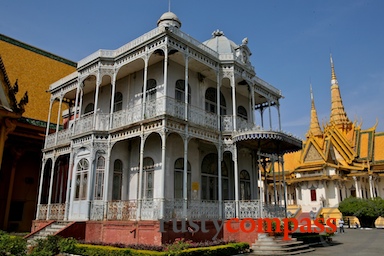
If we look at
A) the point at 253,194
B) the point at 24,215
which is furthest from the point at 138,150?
the point at 24,215

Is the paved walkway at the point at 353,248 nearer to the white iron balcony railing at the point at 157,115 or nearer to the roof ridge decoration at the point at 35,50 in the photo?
the white iron balcony railing at the point at 157,115

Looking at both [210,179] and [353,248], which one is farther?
[210,179]

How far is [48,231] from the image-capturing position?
54.6 ft

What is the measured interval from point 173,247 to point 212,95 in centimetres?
1021

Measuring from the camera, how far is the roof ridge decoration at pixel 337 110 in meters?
53.3

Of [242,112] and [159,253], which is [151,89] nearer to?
[242,112]

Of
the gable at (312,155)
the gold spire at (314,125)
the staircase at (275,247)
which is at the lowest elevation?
the staircase at (275,247)

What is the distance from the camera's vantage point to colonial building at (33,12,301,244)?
1487 centimetres

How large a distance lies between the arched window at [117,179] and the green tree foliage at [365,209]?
24459 mm

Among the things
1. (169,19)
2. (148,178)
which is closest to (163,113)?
(148,178)

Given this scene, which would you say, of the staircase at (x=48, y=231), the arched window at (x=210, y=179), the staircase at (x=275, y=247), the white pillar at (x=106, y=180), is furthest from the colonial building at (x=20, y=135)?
the staircase at (x=275, y=247)

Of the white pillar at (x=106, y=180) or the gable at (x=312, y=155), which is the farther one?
the gable at (x=312, y=155)

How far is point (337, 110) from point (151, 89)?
45.5 m

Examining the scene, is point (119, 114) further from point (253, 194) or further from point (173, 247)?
point (253, 194)
